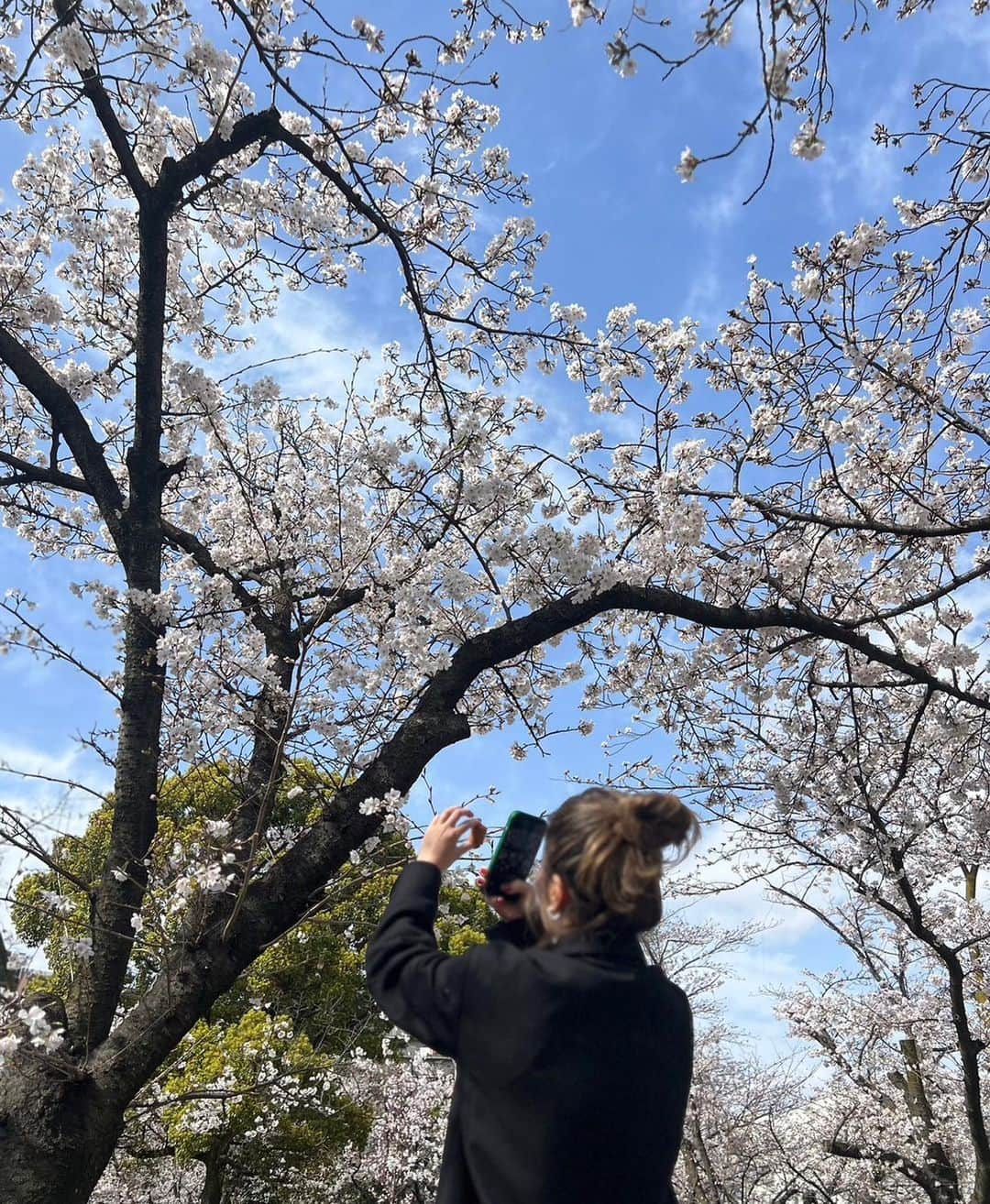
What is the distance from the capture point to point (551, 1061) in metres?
1.42

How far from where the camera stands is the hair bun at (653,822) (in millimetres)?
1489

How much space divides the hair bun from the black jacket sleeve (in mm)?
356

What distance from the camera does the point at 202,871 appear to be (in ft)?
10.4

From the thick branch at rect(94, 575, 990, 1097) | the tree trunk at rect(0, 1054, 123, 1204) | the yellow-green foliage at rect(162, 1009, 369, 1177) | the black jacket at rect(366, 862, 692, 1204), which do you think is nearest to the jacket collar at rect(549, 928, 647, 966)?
the black jacket at rect(366, 862, 692, 1204)

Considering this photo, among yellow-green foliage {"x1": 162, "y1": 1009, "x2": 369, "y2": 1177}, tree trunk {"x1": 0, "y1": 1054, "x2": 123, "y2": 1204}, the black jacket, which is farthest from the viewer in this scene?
yellow-green foliage {"x1": 162, "y1": 1009, "x2": 369, "y2": 1177}

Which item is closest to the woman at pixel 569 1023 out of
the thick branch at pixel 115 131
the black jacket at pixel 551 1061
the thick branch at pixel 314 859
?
the black jacket at pixel 551 1061

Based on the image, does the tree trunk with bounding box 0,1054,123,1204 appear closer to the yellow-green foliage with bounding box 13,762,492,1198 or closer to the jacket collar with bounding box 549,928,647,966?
the yellow-green foliage with bounding box 13,762,492,1198

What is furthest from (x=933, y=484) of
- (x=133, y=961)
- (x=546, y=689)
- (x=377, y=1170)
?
(x=133, y=961)

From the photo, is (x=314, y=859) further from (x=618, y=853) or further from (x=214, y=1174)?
(x=214, y=1174)

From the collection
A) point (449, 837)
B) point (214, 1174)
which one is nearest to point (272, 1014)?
point (214, 1174)

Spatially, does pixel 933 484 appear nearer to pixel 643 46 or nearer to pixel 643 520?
pixel 643 520

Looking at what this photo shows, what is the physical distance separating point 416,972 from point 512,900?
25 cm

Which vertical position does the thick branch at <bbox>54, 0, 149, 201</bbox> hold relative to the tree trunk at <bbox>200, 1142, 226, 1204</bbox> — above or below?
above

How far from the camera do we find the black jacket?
142 centimetres
